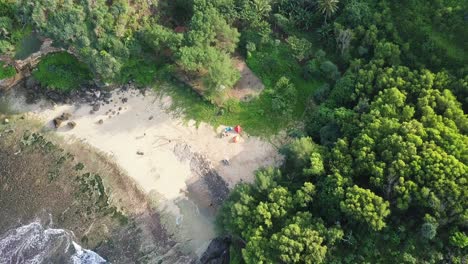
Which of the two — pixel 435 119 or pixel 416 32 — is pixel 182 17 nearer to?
pixel 416 32

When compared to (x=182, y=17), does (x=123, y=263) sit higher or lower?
lower

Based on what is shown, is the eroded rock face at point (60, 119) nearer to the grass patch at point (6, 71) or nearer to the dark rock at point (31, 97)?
the dark rock at point (31, 97)

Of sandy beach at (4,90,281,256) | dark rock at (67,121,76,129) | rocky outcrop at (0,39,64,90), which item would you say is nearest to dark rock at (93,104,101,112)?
sandy beach at (4,90,281,256)

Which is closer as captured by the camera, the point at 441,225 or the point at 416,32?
the point at 441,225

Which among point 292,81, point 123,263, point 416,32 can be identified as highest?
point 416,32

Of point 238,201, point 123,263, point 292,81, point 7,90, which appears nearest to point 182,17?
point 292,81

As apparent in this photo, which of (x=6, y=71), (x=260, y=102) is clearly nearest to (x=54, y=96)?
(x=6, y=71)

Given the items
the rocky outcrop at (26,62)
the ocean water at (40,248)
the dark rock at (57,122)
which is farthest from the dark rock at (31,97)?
the ocean water at (40,248)
